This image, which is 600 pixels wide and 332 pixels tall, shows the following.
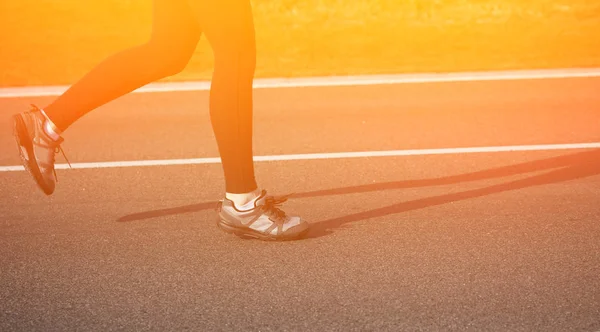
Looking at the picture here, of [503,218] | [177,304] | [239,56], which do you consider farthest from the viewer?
[503,218]

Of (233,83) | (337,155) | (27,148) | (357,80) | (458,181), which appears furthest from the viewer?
(357,80)

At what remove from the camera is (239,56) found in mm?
4609

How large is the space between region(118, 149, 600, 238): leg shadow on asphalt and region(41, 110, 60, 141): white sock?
57 centimetres

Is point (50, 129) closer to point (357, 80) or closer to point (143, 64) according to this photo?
point (143, 64)

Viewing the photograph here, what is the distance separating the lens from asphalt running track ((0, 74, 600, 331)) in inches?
148

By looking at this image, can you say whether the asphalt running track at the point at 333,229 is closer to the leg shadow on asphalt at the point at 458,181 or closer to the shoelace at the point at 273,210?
the leg shadow on asphalt at the point at 458,181

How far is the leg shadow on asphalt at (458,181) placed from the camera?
16.8 ft

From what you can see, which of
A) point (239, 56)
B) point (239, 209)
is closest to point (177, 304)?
point (239, 209)

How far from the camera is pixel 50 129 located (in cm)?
481

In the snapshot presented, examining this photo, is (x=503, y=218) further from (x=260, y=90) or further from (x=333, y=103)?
(x=260, y=90)

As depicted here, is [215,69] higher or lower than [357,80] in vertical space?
higher

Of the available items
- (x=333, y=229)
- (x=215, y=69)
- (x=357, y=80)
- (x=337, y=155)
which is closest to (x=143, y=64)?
(x=215, y=69)

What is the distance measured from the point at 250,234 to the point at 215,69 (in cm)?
73

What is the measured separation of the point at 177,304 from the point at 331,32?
8.42m
